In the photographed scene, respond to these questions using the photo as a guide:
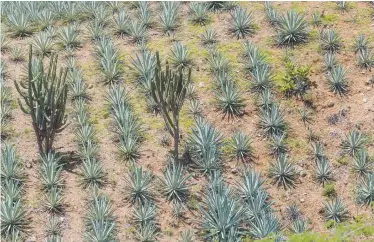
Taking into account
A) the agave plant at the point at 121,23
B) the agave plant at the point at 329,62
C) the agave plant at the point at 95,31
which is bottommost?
the agave plant at the point at 95,31

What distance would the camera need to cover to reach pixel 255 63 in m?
10.9

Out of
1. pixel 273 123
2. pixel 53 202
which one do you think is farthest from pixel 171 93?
pixel 53 202

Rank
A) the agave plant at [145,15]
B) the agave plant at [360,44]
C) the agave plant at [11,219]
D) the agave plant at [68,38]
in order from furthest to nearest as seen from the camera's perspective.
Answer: the agave plant at [145,15], the agave plant at [68,38], the agave plant at [360,44], the agave plant at [11,219]

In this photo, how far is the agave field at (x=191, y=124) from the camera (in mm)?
8859

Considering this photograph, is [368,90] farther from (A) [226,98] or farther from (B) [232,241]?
(B) [232,241]

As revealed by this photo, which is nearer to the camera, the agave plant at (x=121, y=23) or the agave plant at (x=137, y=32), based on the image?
the agave plant at (x=137, y=32)

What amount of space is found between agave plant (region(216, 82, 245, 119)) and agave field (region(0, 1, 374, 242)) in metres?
0.02

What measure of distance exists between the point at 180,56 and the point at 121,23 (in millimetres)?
1456

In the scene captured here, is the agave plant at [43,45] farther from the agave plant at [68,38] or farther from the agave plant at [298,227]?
the agave plant at [298,227]

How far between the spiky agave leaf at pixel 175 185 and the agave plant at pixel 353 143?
2.24m

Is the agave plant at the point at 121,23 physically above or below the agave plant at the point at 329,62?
below

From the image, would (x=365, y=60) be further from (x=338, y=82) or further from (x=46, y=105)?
(x=46, y=105)

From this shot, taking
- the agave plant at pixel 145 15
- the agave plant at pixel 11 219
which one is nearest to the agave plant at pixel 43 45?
the agave plant at pixel 145 15

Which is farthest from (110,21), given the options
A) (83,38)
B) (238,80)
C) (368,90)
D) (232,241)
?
(232,241)
